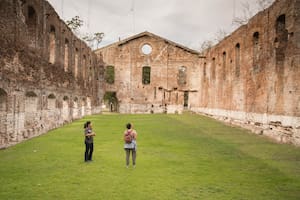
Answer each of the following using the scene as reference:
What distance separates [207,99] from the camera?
29.0 m

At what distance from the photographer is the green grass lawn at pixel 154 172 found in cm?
590

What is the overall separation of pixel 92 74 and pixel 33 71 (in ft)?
57.6

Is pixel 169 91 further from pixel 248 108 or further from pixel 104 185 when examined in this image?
pixel 104 185

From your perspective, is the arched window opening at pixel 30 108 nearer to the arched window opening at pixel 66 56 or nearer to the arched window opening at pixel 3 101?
the arched window opening at pixel 3 101

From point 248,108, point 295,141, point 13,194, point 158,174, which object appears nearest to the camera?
point 13,194

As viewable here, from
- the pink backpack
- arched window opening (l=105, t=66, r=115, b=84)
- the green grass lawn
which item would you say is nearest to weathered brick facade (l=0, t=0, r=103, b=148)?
the green grass lawn

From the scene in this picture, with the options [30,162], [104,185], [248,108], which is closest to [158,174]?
[104,185]

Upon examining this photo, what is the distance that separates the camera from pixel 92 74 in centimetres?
3114

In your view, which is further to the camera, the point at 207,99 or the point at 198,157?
the point at 207,99

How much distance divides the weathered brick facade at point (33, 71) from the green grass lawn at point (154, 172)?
1.56 metres

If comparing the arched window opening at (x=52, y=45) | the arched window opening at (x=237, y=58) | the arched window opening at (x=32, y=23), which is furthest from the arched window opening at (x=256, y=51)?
the arched window opening at (x=32, y=23)

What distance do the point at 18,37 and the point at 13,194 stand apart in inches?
327

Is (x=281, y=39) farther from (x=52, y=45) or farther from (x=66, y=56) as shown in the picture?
(x=66, y=56)

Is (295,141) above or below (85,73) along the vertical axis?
below
